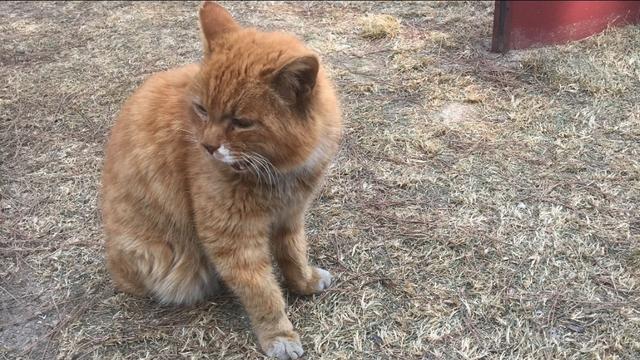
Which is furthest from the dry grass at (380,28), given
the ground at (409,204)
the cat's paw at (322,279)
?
the cat's paw at (322,279)

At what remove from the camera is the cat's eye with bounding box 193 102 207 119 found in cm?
231

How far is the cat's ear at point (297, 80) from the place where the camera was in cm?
209

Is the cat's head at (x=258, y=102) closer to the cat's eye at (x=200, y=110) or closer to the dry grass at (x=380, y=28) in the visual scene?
the cat's eye at (x=200, y=110)

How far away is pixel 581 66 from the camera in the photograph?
189 inches

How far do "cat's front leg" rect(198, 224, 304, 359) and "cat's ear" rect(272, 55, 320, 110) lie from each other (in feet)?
1.97

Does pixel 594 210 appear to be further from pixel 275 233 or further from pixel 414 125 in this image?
pixel 275 233

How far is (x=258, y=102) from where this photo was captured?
2.19m

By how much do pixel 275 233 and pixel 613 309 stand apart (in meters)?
1.59

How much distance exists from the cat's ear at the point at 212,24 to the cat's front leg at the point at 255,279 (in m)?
0.75

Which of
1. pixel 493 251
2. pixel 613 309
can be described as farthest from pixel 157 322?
pixel 613 309

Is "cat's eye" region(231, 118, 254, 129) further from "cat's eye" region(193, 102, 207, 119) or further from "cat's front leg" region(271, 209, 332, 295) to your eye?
"cat's front leg" region(271, 209, 332, 295)

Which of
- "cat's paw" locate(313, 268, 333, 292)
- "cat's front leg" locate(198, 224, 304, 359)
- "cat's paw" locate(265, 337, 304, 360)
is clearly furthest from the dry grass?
"cat's paw" locate(265, 337, 304, 360)

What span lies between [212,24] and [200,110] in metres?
0.37

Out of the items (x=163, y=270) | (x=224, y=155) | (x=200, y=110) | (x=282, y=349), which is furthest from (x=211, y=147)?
(x=282, y=349)
